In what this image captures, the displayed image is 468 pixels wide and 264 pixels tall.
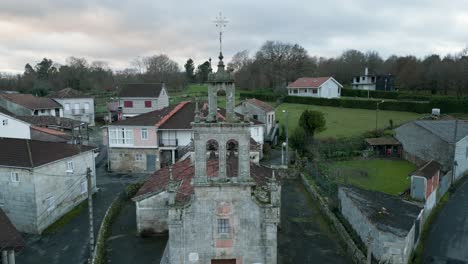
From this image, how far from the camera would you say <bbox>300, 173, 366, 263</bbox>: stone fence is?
65.5 ft

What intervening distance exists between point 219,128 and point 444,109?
5927 cm

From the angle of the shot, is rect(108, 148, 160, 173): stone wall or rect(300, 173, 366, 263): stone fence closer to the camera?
rect(300, 173, 366, 263): stone fence

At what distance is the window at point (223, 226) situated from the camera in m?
16.9

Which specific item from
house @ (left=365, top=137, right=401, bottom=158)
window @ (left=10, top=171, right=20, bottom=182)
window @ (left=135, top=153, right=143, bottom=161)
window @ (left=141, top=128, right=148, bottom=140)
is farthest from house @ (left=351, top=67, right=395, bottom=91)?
window @ (left=10, top=171, right=20, bottom=182)

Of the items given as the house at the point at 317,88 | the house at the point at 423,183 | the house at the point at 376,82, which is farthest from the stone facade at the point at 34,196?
the house at the point at 376,82

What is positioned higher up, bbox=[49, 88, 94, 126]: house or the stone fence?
bbox=[49, 88, 94, 126]: house

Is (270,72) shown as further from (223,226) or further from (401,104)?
(223,226)

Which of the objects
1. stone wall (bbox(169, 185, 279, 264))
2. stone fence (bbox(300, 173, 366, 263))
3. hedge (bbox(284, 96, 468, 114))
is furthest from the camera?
hedge (bbox(284, 96, 468, 114))

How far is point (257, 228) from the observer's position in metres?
17.0

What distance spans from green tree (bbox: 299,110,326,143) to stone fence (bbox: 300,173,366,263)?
12.0m

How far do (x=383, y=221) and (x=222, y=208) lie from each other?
915 centimetres

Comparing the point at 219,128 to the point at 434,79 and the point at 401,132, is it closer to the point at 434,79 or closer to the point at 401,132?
the point at 401,132

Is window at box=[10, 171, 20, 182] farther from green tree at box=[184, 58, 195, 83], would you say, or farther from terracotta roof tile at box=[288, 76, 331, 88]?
green tree at box=[184, 58, 195, 83]

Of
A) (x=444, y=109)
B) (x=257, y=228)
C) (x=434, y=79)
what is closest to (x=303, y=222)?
(x=257, y=228)
